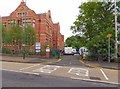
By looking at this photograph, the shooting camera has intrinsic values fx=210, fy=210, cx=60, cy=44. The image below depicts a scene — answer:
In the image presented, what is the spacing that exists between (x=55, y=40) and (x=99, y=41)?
49.7 m

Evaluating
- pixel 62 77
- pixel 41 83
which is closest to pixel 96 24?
pixel 62 77

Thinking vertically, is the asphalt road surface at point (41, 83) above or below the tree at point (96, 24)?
below

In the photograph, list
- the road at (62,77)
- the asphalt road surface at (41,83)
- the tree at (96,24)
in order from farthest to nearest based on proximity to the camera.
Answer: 1. the tree at (96,24)
2. the road at (62,77)
3. the asphalt road surface at (41,83)

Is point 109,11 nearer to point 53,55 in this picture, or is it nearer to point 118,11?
point 118,11

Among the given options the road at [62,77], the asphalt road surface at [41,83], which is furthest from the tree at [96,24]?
the asphalt road surface at [41,83]

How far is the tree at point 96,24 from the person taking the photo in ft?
96.7

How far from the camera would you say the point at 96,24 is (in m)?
35.5

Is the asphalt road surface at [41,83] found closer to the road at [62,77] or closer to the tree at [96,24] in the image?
the road at [62,77]

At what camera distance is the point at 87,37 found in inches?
1528

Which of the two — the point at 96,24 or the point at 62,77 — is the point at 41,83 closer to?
the point at 62,77

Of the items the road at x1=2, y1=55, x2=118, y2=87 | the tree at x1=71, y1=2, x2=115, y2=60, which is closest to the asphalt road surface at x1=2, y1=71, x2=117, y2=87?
the road at x1=2, y1=55, x2=118, y2=87

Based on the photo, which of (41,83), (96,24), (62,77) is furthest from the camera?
(96,24)

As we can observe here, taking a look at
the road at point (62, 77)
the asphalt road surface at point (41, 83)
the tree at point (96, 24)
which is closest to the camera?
the asphalt road surface at point (41, 83)

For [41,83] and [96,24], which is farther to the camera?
[96,24]
